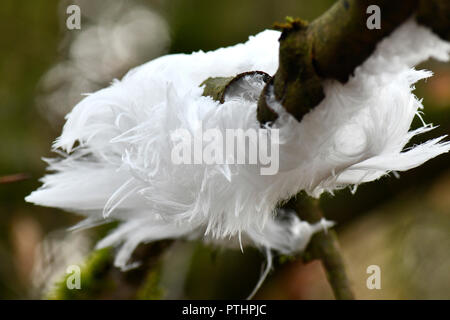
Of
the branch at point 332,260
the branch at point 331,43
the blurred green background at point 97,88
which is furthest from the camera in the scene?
the blurred green background at point 97,88

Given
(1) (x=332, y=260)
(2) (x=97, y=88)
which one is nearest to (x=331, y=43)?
(1) (x=332, y=260)

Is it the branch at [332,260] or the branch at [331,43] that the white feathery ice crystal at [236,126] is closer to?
the branch at [331,43]

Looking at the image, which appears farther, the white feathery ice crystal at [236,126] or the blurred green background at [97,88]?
the blurred green background at [97,88]

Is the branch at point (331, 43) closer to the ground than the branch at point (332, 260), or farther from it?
farther from it

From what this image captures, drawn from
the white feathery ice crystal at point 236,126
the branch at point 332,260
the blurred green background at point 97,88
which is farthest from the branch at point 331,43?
the blurred green background at point 97,88

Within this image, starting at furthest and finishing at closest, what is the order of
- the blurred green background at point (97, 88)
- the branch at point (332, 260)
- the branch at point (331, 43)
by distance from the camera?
the blurred green background at point (97, 88), the branch at point (332, 260), the branch at point (331, 43)

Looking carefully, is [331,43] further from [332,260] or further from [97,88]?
[97,88]

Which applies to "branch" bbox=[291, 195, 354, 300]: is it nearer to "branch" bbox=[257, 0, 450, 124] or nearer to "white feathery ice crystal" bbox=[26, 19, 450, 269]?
"white feathery ice crystal" bbox=[26, 19, 450, 269]

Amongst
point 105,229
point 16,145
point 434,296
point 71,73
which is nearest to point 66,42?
point 71,73

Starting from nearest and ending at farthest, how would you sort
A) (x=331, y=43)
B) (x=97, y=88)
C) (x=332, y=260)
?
(x=331, y=43)
(x=332, y=260)
(x=97, y=88)
